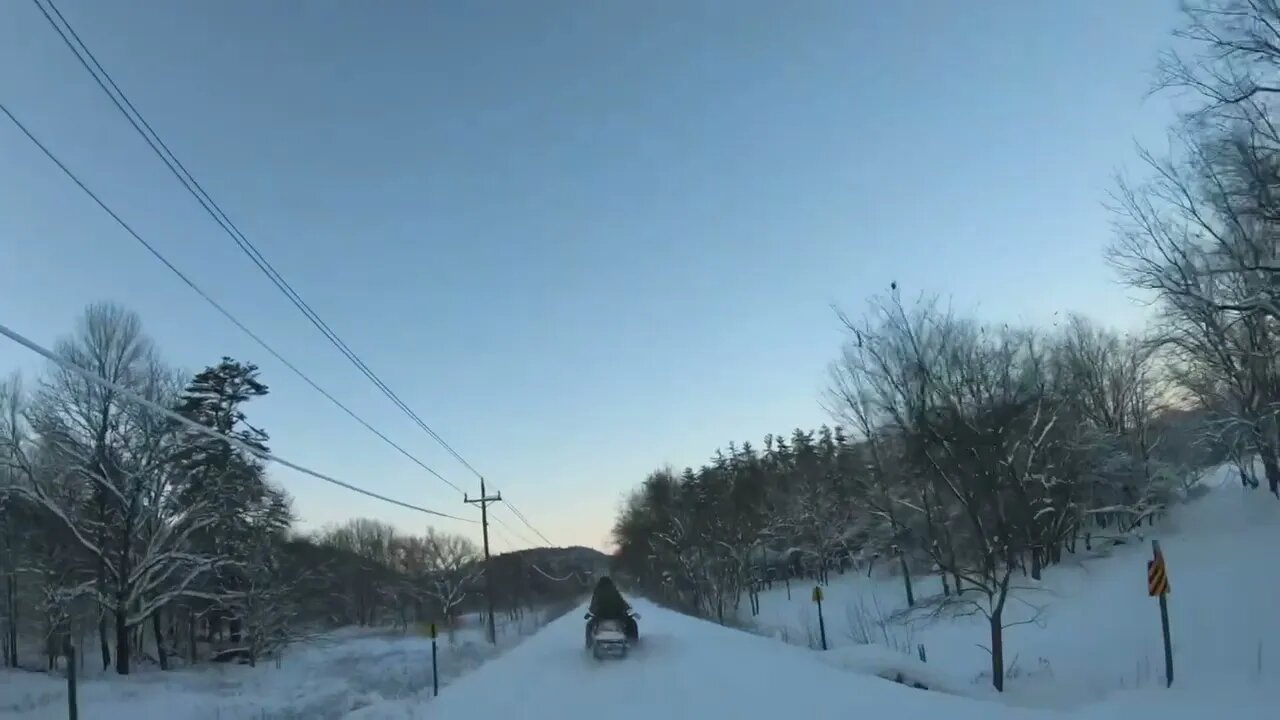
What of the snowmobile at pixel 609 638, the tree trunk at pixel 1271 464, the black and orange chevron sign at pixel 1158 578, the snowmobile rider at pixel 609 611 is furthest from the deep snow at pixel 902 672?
the black and orange chevron sign at pixel 1158 578

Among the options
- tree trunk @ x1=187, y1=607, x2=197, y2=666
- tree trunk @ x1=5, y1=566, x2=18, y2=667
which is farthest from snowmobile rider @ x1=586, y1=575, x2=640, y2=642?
tree trunk @ x1=187, y1=607, x2=197, y2=666

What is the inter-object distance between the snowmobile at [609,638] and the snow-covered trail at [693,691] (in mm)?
365

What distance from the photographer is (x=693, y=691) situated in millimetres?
16984

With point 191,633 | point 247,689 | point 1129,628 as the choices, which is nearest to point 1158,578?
point 1129,628

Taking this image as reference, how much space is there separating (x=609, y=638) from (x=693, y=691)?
10.9m

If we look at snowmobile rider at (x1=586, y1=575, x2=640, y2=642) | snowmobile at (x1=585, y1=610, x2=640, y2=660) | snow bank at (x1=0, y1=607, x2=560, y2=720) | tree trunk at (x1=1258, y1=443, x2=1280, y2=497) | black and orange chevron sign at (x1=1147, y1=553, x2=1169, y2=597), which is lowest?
snow bank at (x1=0, y1=607, x2=560, y2=720)

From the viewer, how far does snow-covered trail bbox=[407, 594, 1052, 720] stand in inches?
508

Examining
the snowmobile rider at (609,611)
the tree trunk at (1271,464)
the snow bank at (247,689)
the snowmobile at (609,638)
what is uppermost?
the tree trunk at (1271,464)

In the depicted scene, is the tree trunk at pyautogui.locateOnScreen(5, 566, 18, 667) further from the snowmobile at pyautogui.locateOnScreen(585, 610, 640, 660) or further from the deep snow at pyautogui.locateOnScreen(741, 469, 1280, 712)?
the deep snow at pyautogui.locateOnScreen(741, 469, 1280, 712)

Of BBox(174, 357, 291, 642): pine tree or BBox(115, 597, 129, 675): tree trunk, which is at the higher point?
BBox(174, 357, 291, 642): pine tree

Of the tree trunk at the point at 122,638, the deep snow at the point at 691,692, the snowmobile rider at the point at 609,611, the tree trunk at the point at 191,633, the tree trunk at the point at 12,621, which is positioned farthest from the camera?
the tree trunk at the point at 191,633

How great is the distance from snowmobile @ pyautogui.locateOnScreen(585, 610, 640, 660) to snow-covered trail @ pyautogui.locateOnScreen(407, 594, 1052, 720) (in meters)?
0.36

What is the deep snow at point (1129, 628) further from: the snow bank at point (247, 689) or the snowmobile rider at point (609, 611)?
the snow bank at point (247, 689)

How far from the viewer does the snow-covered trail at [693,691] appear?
12.9 m
